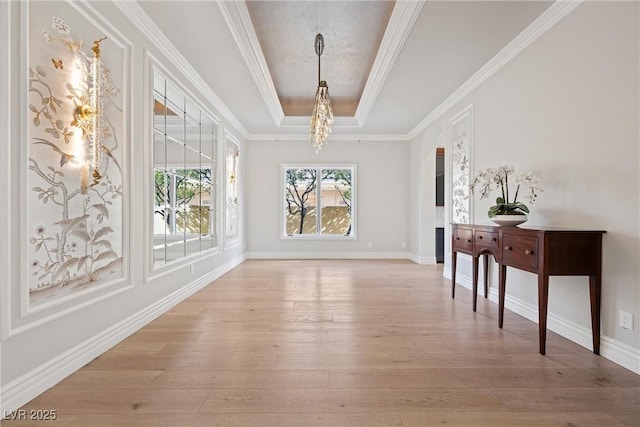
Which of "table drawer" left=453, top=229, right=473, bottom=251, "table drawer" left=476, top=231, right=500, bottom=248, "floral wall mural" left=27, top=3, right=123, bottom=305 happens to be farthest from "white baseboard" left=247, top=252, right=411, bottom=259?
"floral wall mural" left=27, top=3, right=123, bottom=305

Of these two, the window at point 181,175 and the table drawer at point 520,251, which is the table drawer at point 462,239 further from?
the window at point 181,175

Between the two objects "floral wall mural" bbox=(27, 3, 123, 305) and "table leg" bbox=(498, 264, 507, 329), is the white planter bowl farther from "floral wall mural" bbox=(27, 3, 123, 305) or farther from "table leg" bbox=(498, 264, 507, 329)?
"floral wall mural" bbox=(27, 3, 123, 305)

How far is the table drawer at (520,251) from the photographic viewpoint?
234 centimetres

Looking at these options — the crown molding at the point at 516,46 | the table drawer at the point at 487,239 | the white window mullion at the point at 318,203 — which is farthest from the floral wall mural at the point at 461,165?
the white window mullion at the point at 318,203

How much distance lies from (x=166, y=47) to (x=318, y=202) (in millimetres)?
4478

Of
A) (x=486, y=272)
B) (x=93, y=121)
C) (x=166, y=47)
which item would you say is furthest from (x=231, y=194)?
(x=486, y=272)

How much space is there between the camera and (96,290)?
2242mm

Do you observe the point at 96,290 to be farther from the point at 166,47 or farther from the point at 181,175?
the point at 166,47

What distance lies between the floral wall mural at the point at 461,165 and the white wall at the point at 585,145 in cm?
91

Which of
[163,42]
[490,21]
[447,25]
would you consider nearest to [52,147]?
[163,42]

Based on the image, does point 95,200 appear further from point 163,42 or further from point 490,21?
point 490,21

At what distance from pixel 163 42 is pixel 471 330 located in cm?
395

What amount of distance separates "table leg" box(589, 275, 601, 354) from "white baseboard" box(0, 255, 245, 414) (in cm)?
355

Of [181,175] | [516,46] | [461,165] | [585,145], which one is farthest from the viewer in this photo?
[461,165]
